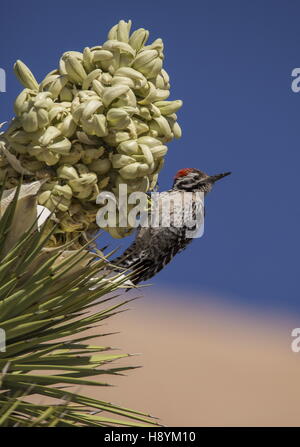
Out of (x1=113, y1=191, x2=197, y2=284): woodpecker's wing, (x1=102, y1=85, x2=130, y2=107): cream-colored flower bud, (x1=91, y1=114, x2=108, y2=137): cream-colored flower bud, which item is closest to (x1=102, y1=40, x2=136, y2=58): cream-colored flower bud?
(x1=102, y1=85, x2=130, y2=107): cream-colored flower bud

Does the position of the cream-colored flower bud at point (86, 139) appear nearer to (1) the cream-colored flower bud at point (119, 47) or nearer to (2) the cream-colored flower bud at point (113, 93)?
(2) the cream-colored flower bud at point (113, 93)

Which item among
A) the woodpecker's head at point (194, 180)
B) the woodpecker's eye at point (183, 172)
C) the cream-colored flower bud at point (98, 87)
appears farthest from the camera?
the woodpecker's eye at point (183, 172)

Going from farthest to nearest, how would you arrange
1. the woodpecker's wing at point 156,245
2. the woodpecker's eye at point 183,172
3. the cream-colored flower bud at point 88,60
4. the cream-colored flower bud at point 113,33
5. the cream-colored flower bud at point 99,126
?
the woodpecker's wing at point 156,245 < the woodpecker's eye at point 183,172 < the cream-colored flower bud at point 113,33 < the cream-colored flower bud at point 88,60 < the cream-colored flower bud at point 99,126

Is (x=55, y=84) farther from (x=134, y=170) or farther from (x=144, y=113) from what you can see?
(x=134, y=170)

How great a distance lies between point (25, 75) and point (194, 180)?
2487 millimetres

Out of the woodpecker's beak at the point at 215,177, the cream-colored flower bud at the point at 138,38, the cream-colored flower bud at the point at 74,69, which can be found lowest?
the cream-colored flower bud at the point at 74,69

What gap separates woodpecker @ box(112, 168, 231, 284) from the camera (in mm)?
5770

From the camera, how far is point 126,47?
11.0 ft

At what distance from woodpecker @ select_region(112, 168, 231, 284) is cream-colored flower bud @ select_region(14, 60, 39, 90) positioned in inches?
91.1

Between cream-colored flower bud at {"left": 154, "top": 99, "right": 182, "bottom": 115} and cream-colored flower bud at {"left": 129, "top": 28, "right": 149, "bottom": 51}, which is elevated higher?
cream-colored flower bud at {"left": 129, "top": 28, "right": 149, "bottom": 51}

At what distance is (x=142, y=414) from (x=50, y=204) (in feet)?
3.11

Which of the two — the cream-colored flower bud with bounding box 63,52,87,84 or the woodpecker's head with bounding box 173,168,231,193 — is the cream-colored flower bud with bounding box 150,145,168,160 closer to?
the cream-colored flower bud with bounding box 63,52,87,84

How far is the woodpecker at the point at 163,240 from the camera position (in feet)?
18.9

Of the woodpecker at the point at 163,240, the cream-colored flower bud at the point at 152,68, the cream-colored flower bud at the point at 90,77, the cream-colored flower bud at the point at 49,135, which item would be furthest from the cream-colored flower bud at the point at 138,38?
the woodpecker at the point at 163,240
